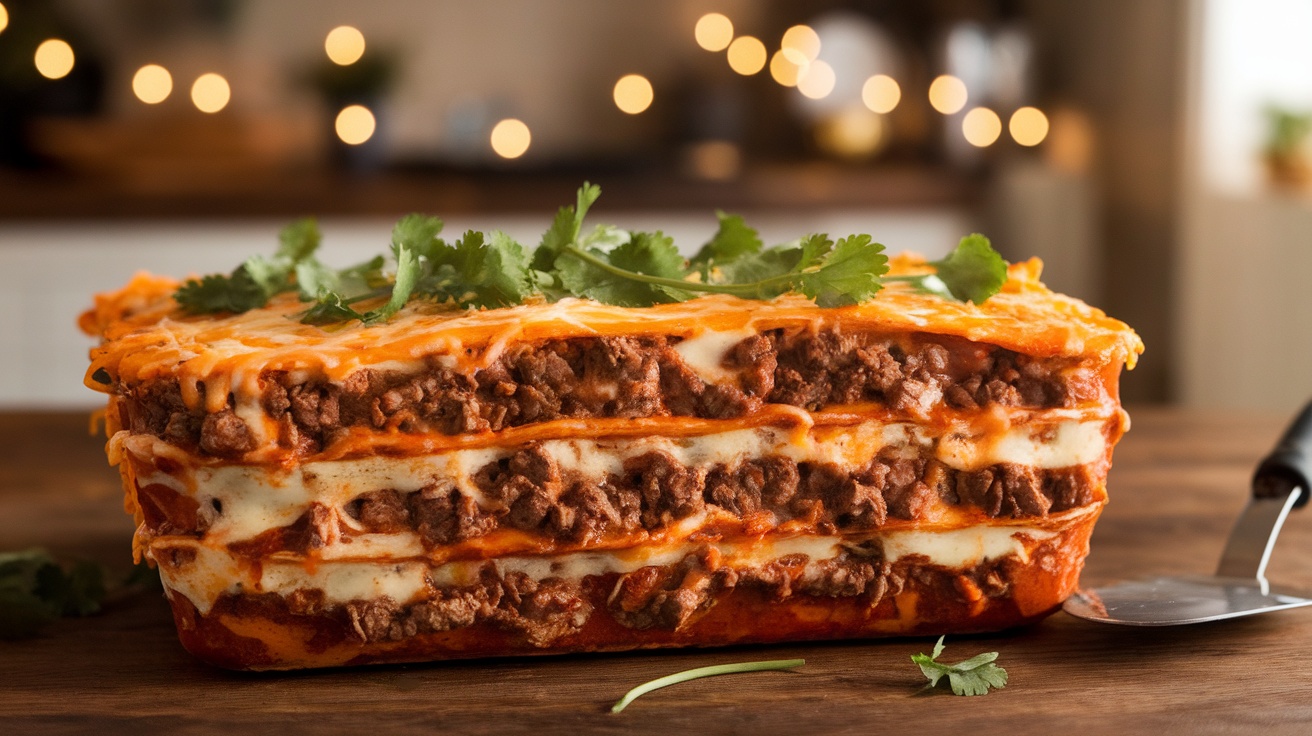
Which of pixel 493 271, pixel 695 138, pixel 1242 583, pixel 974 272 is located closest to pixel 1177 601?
pixel 1242 583

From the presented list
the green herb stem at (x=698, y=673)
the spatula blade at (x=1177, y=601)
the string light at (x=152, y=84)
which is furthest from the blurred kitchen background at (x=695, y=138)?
the green herb stem at (x=698, y=673)

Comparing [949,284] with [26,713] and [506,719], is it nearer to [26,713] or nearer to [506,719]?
[506,719]

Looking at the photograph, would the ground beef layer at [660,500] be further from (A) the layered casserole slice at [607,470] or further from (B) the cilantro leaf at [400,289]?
(B) the cilantro leaf at [400,289]

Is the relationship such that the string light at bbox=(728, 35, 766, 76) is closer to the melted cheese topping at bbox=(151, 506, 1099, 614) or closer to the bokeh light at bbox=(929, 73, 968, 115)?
the bokeh light at bbox=(929, 73, 968, 115)

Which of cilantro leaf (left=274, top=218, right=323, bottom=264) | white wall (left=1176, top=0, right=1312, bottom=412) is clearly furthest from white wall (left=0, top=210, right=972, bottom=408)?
cilantro leaf (left=274, top=218, right=323, bottom=264)

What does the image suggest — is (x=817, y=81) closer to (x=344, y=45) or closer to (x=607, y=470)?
(x=344, y=45)

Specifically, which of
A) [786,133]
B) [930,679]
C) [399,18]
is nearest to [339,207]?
[399,18]
